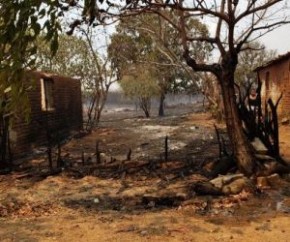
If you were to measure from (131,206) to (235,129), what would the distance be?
8.95 feet

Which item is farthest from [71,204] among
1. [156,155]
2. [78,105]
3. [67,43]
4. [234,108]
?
[67,43]

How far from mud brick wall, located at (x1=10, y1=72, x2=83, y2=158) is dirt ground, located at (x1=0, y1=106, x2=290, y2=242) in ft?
6.36

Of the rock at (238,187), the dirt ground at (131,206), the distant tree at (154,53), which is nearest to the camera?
the dirt ground at (131,206)

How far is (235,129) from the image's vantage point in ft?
30.5

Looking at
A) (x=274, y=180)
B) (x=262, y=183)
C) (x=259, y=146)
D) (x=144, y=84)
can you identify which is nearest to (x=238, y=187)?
(x=262, y=183)

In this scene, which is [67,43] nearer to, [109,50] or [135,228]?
[109,50]

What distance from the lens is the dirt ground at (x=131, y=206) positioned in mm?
6324

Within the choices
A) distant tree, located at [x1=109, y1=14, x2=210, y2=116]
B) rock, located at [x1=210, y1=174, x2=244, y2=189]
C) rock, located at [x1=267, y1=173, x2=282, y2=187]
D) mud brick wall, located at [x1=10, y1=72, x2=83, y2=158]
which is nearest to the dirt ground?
Result: rock, located at [x1=267, y1=173, x2=282, y2=187]

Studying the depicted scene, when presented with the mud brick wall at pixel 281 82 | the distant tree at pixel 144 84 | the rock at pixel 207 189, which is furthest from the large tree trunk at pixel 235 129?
the distant tree at pixel 144 84

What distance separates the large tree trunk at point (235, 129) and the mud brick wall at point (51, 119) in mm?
4410

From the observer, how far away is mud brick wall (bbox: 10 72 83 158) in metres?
14.0

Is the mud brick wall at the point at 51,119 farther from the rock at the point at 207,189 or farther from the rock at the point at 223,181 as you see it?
the rock at the point at 223,181

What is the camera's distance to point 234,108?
9.30 meters

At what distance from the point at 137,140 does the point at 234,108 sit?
8.43m
